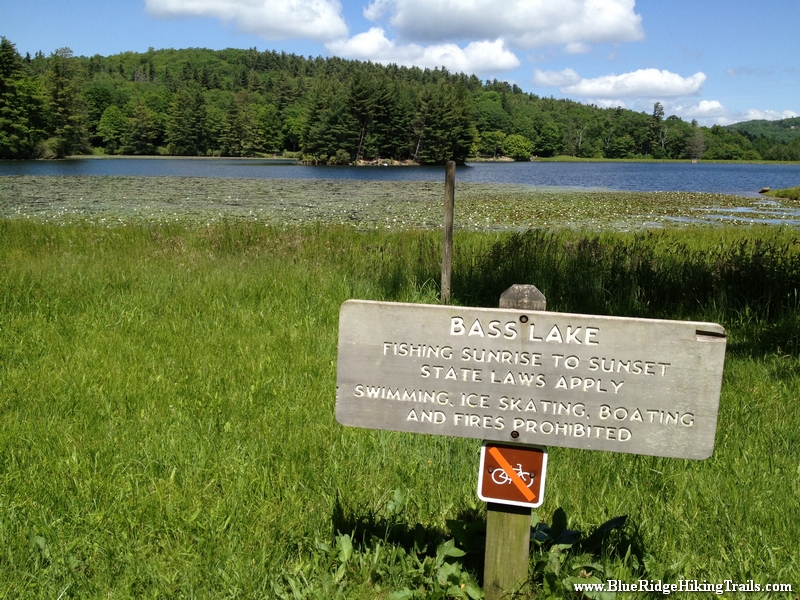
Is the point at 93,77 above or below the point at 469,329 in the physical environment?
above

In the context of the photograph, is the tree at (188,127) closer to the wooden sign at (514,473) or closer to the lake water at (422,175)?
the lake water at (422,175)

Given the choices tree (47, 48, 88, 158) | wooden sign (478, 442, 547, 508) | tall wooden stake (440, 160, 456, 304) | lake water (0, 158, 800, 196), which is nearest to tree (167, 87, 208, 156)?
tree (47, 48, 88, 158)

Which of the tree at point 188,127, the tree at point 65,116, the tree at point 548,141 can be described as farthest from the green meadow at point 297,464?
the tree at point 548,141

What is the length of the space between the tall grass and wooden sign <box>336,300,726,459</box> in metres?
0.76

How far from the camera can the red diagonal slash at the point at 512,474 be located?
2148 millimetres

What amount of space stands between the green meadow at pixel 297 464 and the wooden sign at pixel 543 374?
2.30 feet

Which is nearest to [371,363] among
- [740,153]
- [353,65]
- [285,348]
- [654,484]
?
[654,484]

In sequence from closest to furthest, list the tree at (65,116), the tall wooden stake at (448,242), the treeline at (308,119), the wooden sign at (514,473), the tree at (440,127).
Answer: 1. the wooden sign at (514,473)
2. the tall wooden stake at (448,242)
3. the tree at (65,116)
4. the treeline at (308,119)
5. the tree at (440,127)

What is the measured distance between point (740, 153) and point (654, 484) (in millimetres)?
177144

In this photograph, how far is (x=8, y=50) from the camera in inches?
2702

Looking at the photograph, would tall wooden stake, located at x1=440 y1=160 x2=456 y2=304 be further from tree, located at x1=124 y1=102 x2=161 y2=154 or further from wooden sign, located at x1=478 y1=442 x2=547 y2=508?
tree, located at x1=124 y1=102 x2=161 y2=154

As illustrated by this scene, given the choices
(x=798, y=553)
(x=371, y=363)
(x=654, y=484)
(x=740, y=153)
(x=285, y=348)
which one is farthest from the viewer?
(x=740, y=153)

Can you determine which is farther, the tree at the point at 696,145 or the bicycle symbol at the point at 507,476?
the tree at the point at 696,145

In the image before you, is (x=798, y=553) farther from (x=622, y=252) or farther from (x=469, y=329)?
(x=622, y=252)
